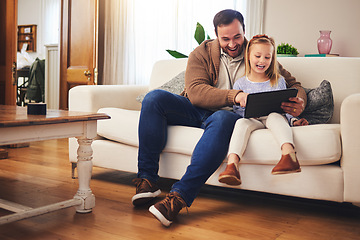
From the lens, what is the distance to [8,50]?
3.73 meters

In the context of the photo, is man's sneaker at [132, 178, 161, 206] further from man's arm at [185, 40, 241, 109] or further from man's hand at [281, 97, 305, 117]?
man's hand at [281, 97, 305, 117]

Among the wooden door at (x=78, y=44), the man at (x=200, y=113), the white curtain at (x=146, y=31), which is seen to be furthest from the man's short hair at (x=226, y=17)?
the wooden door at (x=78, y=44)

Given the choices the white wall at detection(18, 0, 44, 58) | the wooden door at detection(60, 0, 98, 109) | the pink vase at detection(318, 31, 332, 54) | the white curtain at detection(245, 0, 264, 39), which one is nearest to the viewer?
the pink vase at detection(318, 31, 332, 54)

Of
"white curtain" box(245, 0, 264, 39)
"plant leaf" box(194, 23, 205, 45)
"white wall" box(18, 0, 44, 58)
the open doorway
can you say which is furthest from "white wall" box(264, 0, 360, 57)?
"white wall" box(18, 0, 44, 58)

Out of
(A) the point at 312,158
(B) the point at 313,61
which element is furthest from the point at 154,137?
(B) the point at 313,61

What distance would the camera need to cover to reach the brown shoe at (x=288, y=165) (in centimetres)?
154

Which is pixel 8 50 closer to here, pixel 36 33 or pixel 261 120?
pixel 261 120

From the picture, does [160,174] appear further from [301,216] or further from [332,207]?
[332,207]

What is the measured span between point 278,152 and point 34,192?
4.07 feet

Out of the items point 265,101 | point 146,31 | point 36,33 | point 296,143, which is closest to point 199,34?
point 146,31

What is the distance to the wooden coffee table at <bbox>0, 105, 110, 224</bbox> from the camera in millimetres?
1416

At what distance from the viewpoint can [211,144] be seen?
1682mm

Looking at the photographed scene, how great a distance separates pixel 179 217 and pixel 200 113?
0.56 meters

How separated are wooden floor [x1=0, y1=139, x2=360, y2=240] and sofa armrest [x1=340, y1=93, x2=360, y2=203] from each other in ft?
0.51
